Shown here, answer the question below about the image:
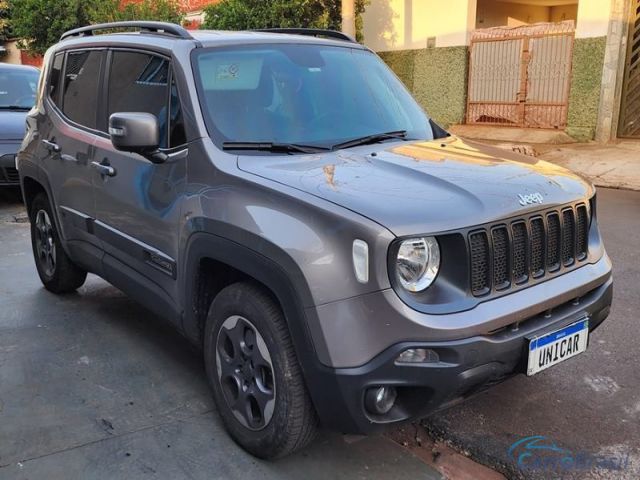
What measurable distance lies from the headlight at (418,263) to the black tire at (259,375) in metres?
0.54

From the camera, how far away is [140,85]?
3.66m

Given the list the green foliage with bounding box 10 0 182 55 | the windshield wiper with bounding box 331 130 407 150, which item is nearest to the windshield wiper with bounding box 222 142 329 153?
the windshield wiper with bounding box 331 130 407 150

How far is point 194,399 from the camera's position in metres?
3.46

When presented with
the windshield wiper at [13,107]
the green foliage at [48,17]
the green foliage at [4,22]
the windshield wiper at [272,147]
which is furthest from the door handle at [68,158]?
the green foliage at [4,22]

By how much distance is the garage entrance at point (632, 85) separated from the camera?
11.5 metres

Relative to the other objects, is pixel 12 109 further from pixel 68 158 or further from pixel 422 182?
pixel 422 182

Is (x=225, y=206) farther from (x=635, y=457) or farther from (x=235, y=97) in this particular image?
(x=635, y=457)

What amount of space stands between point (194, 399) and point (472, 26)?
40.7ft

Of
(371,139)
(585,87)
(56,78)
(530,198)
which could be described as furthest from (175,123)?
(585,87)

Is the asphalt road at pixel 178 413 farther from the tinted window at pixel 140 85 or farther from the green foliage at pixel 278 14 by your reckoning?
the green foliage at pixel 278 14

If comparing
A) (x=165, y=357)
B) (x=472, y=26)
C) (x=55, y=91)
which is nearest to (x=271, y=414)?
(x=165, y=357)

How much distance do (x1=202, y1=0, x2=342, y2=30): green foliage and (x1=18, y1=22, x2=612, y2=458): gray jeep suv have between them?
9689 millimetres

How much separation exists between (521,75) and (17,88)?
9.32m

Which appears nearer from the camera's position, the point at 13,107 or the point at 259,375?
the point at 259,375
